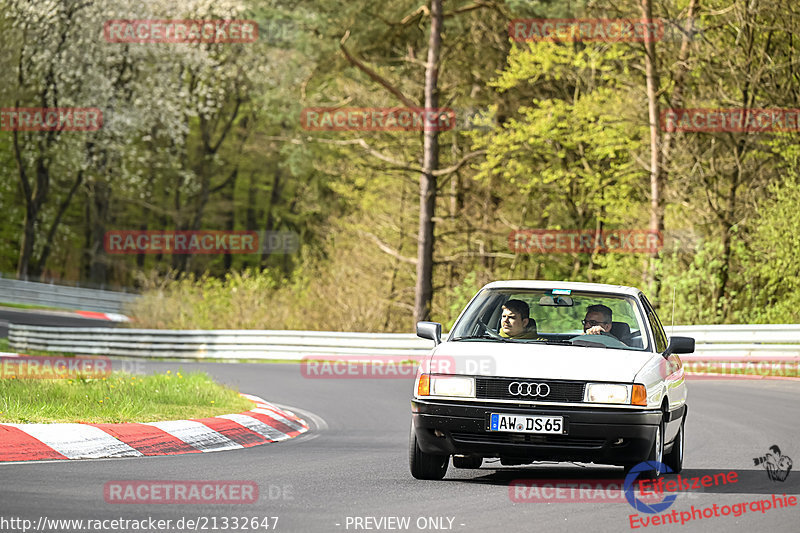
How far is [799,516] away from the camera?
7945 millimetres

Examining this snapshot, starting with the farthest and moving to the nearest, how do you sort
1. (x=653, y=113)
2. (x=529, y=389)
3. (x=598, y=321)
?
(x=653, y=113) → (x=598, y=321) → (x=529, y=389)

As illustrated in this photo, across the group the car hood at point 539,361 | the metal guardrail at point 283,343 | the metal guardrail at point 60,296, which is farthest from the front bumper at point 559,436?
the metal guardrail at point 60,296

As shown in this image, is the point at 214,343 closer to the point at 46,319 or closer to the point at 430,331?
the point at 46,319

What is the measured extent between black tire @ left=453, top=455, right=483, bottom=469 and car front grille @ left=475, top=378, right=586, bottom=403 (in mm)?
1520

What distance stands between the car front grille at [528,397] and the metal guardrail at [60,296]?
4588 cm

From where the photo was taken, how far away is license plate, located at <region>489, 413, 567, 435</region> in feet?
28.6

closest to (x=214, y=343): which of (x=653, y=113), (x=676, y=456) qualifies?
(x=653, y=113)

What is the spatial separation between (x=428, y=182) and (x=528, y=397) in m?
25.8

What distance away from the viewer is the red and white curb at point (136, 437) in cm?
994

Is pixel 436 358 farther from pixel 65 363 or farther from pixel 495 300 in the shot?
pixel 65 363

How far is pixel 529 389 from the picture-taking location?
8.86 m

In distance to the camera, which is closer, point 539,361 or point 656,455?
point 539,361

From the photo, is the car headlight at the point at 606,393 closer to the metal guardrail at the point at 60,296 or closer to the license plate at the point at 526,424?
the license plate at the point at 526,424

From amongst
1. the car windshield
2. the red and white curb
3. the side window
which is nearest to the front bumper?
the car windshield
